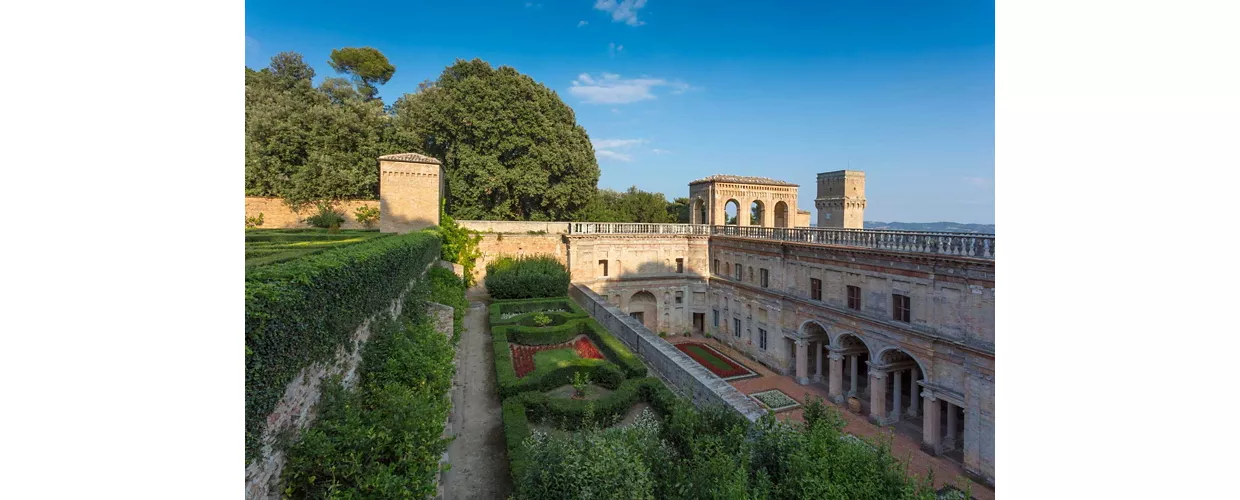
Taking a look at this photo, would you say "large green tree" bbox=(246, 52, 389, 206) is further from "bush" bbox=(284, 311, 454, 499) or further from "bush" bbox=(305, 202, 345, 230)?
"bush" bbox=(284, 311, 454, 499)

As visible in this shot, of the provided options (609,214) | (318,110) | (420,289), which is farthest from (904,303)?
(318,110)

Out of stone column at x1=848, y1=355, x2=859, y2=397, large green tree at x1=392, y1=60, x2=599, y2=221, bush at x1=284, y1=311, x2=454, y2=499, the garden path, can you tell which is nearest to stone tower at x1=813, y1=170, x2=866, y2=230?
Result: stone column at x1=848, y1=355, x2=859, y2=397

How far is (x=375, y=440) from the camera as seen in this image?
5.47m

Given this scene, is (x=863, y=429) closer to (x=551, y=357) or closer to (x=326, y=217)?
(x=551, y=357)

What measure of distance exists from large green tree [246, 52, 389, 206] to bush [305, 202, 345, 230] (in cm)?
54

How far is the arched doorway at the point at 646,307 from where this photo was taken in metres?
25.8

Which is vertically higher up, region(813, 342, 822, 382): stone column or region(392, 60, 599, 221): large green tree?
region(392, 60, 599, 221): large green tree

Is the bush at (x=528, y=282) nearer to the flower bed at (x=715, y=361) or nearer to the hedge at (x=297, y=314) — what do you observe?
the flower bed at (x=715, y=361)

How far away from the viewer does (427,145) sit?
25.1 metres

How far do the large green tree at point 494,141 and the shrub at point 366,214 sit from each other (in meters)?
3.51

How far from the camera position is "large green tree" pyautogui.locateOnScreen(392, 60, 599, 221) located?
2400 centimetres
